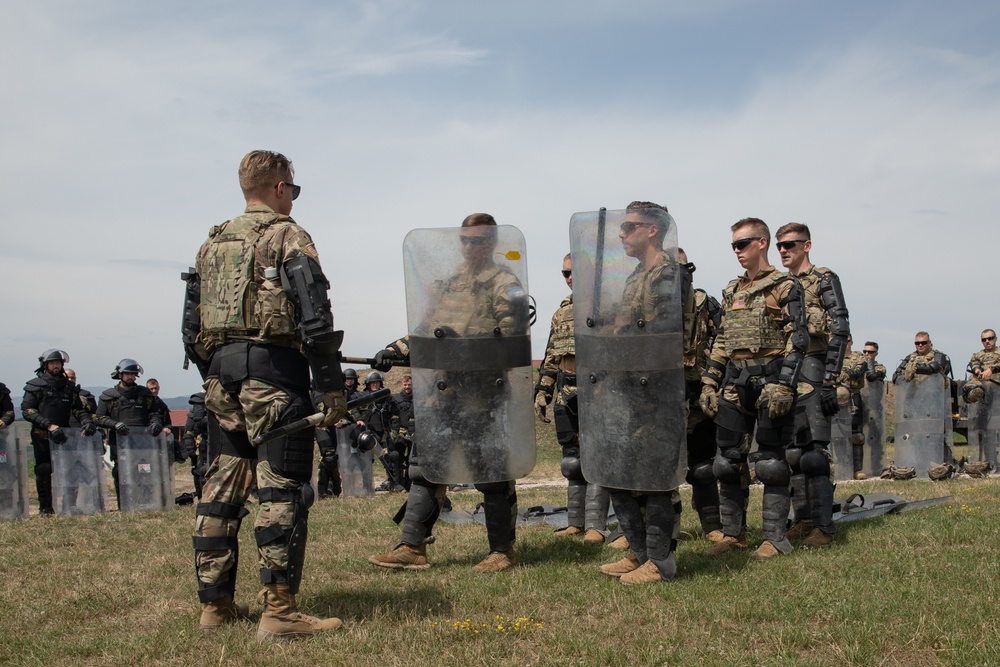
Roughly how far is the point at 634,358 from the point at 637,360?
0.8 inches

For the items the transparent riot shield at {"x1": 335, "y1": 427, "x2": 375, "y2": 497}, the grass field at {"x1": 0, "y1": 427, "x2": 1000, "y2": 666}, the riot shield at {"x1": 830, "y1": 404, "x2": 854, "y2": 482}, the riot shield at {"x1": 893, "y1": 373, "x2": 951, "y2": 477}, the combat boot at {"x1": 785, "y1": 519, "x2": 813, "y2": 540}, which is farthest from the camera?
the riot shield at {"x1": 830, "y1": 404, "x2": 854, "y2": 482}

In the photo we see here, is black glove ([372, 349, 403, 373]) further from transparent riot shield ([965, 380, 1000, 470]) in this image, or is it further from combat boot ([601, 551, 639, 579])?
transparent riot shield ([965, 380, 1000, 470])

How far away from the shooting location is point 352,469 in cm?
1445

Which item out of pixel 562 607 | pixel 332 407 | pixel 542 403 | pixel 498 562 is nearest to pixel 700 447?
pixel 542 403

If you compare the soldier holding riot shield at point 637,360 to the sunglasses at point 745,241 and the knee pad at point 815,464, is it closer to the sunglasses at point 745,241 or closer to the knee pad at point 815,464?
the sunglasses at point 745,241

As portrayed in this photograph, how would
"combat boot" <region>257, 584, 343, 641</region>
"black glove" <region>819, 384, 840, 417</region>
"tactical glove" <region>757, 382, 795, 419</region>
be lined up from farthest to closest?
"black glove" <region>819, 384, 840, 417</region>
"tactical glove" <region>757, 382, 795, 419</region>
"combat boot" <region>257, 584, 343, 641</region>

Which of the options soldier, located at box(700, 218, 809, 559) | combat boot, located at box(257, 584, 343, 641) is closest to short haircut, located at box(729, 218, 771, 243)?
soldier, located at box(700, 218, 809, 559)

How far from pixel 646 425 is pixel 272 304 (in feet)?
7.28

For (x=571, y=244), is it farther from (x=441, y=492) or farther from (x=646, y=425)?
(x=441, y=492)

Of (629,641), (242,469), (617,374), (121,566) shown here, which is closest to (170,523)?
(121,566)

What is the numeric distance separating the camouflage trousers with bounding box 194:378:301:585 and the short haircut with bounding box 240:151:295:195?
1.04m

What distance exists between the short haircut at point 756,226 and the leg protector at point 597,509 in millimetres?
2329

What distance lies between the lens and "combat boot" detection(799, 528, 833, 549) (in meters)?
6.55

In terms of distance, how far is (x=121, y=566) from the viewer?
7.02 m
